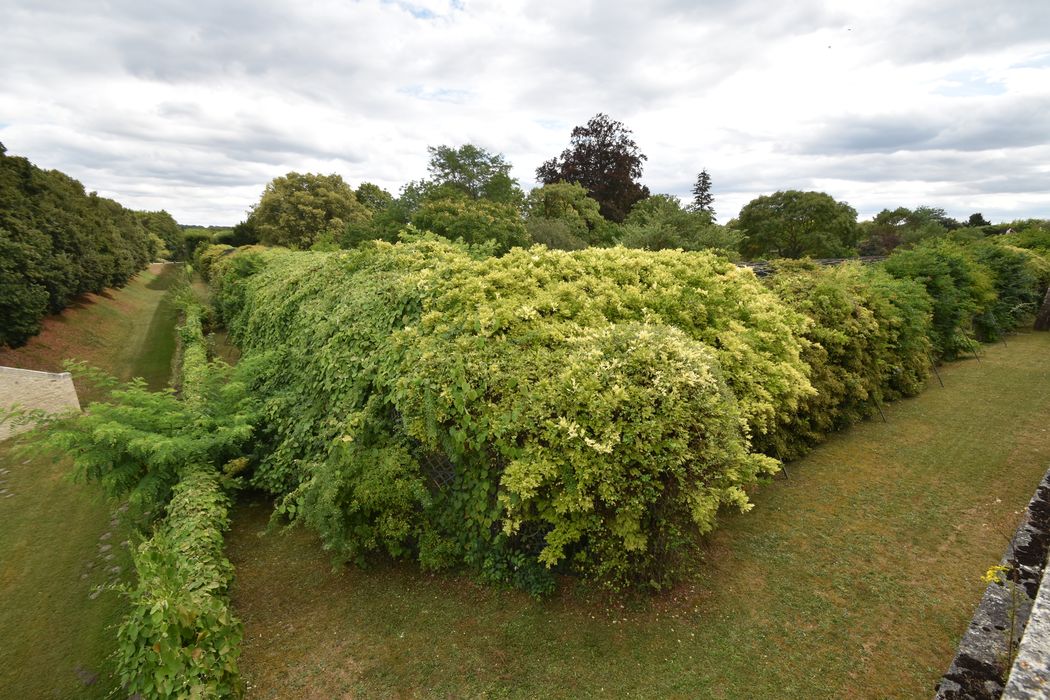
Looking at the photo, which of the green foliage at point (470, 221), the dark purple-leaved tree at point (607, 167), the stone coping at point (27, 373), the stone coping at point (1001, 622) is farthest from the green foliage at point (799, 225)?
the stone coping at point (27, 373)

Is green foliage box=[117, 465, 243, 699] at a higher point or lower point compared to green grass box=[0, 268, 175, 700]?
higher

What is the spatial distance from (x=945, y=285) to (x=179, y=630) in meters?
16.6

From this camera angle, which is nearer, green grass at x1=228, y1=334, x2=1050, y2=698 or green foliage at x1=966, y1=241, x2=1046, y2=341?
green grass at x1=228, y1=334, x2=1050, y2=698

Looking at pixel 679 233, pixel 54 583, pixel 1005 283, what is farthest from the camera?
pixel 679 233

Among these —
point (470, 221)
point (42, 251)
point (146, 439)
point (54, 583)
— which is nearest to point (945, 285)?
point (470, 221)

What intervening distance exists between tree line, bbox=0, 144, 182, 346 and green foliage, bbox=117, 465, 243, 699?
17054 mm

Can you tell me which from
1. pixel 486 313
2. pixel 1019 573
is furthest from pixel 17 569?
pixel 1019 573

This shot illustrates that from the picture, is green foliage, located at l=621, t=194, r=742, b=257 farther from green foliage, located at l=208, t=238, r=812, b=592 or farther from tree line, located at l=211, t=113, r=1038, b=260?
green foliage, located at l=208, t=238, r=812, b=592

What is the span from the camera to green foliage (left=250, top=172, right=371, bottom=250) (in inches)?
1361

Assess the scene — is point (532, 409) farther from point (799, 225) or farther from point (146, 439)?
point (799, 225)

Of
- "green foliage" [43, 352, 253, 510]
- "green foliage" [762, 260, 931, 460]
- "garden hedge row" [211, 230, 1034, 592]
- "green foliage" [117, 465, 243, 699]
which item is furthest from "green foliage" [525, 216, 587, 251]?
"green foliage" [117, 465, 243, 699]

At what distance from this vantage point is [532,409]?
4.23 metres

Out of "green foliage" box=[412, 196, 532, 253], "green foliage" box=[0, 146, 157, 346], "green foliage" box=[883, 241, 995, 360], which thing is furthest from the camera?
"green foliage" box=[412, 196, 532, 253]

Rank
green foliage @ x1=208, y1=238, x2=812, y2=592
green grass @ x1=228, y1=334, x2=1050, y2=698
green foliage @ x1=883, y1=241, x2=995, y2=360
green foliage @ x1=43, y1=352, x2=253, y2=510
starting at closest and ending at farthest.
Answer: green grass @ x1=228, y1=334, x2=1050, y2=698, green foliage @ x1=208, y1=238, x2=812, y2=592, green foliage @ x1=43, y1=352, x2=253, y2=510, green foliage @ x1=883, y1=241, x2=995, y2=360
